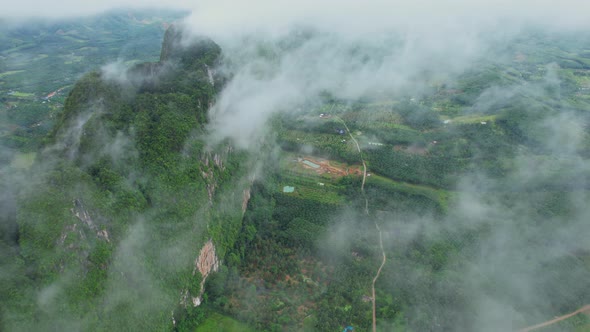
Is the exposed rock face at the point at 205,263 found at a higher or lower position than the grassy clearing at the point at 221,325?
higher

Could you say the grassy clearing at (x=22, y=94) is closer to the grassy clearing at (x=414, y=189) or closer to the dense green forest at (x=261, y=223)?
the dense green forest at (x=261, y=223)

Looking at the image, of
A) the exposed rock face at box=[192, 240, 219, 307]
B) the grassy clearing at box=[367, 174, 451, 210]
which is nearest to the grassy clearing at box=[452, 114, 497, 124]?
the grassy clearing at box=[367, 174, 451, 210]

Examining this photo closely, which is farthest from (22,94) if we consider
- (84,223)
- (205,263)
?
(205,263)

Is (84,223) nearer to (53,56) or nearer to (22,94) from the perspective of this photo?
Result: (22,94)

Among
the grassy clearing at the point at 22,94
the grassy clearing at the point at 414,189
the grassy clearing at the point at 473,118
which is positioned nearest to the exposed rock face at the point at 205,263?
the grassy clearing at the point at 414,189

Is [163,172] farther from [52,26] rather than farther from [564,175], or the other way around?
[52,26]

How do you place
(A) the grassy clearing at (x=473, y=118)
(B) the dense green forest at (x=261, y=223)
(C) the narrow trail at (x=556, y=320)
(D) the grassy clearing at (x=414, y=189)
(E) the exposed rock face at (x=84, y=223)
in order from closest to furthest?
(E) the exposed rock face at (x=84, y=223) → (B) the dense green forest at (x=261, y=223) → (C) the narrow trail at (x=556, y=320) → (D) the grassy clearing at (x=414, y=189) → (A) the grassy clearing at (x=473, y=118)

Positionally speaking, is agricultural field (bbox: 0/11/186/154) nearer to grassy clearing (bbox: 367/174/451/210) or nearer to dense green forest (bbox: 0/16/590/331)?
dense green forest (bbox: 0/16/590/331)
